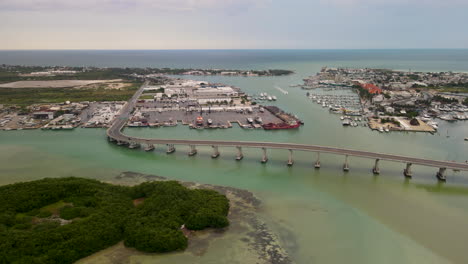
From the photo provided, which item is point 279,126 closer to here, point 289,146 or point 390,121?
point 289,146

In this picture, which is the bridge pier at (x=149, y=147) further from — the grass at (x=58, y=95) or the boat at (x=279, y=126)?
the grass at (x=58, y=95)

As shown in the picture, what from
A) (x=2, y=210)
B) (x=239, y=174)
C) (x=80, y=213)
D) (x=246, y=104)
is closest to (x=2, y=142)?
(x=2, y=210)

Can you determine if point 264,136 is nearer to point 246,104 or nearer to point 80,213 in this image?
point 246,104

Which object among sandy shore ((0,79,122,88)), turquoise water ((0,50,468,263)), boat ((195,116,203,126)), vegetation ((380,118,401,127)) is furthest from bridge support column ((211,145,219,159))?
sandy shore ((0,79,122,88))

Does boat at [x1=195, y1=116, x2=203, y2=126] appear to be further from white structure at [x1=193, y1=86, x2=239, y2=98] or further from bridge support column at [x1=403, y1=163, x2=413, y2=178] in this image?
bridge support column at [x1=403, y1=163, x2=413, y2=178]

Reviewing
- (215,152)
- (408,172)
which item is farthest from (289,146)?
(408,172)
